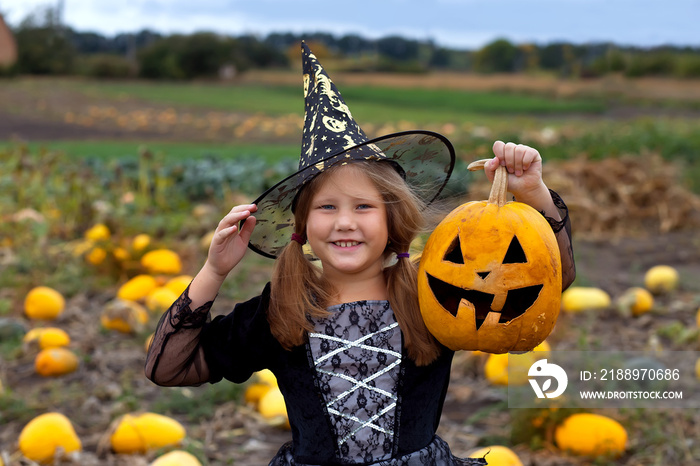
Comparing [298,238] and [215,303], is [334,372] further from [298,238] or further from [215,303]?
[215,303]

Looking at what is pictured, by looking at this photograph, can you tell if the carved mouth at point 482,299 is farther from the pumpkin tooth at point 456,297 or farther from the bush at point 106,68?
the bush at point 106,68

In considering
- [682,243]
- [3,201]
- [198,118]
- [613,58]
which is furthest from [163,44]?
[682,243]

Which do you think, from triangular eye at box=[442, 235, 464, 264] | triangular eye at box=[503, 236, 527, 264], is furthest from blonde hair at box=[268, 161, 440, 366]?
triangular eye at box=[503, 236, 527, 264]

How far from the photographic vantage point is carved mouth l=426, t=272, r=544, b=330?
197cm

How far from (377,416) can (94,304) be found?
3.94 metres

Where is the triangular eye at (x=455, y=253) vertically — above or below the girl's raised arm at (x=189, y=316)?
above

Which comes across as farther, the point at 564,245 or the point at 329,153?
the point at 564,245

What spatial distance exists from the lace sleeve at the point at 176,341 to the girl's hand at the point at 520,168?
0.94 m

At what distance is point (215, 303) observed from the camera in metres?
5.21

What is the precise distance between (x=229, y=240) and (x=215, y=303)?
320 cm

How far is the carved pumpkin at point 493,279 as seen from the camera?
1.92m

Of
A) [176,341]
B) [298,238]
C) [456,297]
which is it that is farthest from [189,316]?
[456,297]

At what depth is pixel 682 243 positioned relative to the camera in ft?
24.0

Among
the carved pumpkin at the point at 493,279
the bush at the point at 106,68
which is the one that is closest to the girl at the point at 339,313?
the carved pumpkin at the point at 493,279
